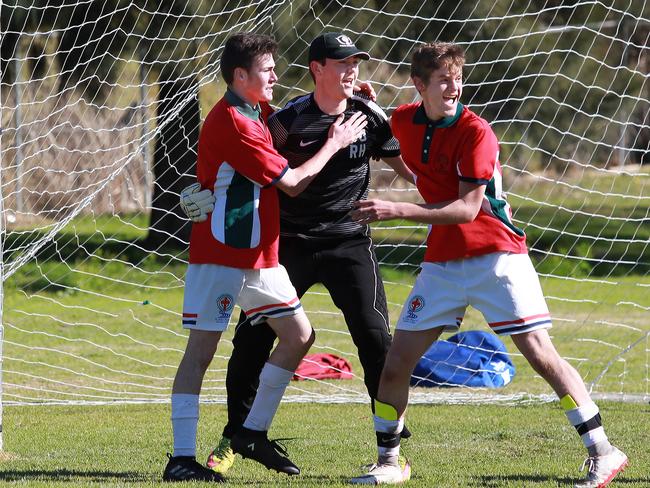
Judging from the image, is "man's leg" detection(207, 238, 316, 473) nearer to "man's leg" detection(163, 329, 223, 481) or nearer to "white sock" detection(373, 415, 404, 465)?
"man's leg" detection(163, 329, 223, 481)

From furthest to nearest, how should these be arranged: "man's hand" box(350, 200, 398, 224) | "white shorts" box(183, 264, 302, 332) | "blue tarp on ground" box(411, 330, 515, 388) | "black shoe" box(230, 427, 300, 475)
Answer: "blue tarp on ground" box(411, 330, 515, 388)
"black shoe" box(230, 427, 300, 475)
"white shorts" box(183, 264, 302, 332)
"man's hand" box(350, 200, 398, 224)

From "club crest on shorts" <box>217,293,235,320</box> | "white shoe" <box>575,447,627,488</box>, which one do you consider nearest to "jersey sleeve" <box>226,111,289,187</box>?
"club crest on shorts" <box>217,293,235,320</box>

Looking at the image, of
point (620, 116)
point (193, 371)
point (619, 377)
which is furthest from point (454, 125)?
point (620, 116)

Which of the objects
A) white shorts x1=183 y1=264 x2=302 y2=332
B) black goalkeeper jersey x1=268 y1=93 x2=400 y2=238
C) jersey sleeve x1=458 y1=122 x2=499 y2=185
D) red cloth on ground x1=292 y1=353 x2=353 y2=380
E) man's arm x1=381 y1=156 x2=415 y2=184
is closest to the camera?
jersey sleeve x1=458 y1=122 x2=499 y2=185

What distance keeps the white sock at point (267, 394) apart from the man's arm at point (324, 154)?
0.81m

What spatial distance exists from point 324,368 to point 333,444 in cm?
239

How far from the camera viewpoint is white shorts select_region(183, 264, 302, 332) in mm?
4641

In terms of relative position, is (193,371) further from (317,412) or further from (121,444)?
(317,412)

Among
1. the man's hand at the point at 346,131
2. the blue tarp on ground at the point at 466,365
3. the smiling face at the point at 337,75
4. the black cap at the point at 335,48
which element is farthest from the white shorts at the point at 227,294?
the blue tarp on ground at the point at 466,365

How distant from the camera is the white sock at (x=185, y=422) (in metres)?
4.67

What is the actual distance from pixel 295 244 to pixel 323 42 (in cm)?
95

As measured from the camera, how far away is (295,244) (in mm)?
5266

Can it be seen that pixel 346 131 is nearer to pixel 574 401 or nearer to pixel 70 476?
pixel 574 401

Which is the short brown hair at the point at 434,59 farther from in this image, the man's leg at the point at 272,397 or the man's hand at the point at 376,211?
the man's leg at the point at 272,397
